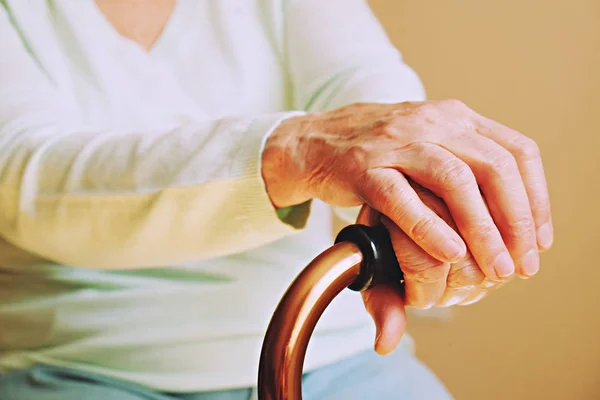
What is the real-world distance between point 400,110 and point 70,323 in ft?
1.37

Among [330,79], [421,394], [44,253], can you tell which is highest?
[330,79]

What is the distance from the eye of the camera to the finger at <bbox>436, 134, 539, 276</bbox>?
0.39 metres

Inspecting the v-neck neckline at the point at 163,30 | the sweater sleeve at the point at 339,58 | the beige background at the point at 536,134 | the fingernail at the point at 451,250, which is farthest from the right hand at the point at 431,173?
the beige background at the point at 536,134

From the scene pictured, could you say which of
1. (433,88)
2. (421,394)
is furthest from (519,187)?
(433,88)

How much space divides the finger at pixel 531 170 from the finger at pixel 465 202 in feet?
0.17

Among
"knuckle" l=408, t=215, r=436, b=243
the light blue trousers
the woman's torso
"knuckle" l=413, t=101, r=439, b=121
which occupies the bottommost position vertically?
the light blue trousers

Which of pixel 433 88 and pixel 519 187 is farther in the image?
pixel 433 88

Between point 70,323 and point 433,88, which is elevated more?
point 433,88

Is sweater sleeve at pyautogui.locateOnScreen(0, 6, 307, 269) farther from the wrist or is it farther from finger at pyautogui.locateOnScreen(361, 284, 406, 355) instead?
finger at pyautogui.locateOnScreen(361, 284, 406, 355)

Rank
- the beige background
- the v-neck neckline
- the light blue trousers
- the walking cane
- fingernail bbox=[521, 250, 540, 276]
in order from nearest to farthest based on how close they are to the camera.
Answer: the walking cane, fingernail bbox=[521, 250, 540, 276], the light blue trousers, the v-neck neckline, the beige background

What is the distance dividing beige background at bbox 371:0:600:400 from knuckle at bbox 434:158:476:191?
0.66 meters

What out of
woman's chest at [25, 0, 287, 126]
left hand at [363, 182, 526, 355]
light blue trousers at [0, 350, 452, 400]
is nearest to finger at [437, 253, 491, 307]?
left hand at [363, 182, 526, 355]

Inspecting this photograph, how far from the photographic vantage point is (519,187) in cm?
39

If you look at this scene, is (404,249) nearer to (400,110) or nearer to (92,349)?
(400,110)
